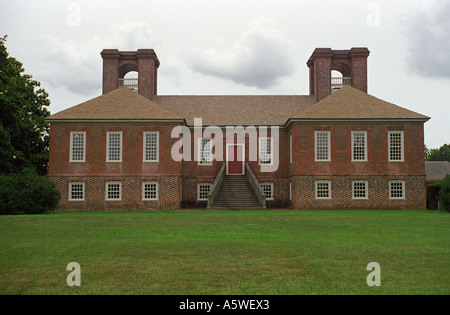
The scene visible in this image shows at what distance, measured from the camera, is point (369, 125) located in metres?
32.8

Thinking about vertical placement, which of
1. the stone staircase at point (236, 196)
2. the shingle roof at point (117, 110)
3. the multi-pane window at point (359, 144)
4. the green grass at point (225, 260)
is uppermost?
the shingle roof at point (117, 110)

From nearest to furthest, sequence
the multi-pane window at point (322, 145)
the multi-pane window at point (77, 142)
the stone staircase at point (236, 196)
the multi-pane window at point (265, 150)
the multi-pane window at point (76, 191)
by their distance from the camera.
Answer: the stone staircase at point (236, 196) → the multi-pane window at point (76, 191) → the multi-pane window at point (322, 145) → the multi-pane window at point (77, 142) → the multi-pane window at point (265, 150)

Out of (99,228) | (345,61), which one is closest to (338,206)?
(345,61)

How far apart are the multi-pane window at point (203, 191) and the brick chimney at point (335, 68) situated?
512 inches

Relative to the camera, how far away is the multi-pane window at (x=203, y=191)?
3572cm

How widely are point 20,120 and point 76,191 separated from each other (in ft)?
25.8

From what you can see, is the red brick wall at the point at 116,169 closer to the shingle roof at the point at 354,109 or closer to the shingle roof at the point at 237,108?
the shingle roof at the point at 237,108

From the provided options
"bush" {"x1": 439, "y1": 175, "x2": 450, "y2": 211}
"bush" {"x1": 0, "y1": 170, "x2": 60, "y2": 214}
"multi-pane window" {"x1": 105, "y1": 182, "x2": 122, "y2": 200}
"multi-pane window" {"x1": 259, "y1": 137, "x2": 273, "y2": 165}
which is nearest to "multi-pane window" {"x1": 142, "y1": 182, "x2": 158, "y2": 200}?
"multi-pane window" {"x1": 105, "y1": 182, "x2": 122, "y2": 200}

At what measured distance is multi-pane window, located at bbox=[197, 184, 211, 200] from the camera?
35.7 metres

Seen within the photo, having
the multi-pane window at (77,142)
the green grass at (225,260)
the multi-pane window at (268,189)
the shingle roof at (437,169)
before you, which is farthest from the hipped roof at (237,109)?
the shingle roof at (437,169)

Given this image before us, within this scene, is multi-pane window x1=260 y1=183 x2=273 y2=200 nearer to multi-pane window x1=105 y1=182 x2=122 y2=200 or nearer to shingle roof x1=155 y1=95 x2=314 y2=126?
shingle roof x1=155 y1=95 x2=314 y2=126

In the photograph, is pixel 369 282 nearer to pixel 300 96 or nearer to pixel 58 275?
pixel 58 275

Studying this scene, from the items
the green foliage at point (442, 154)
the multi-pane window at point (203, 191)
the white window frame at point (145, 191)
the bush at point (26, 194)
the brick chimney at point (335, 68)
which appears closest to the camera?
the bush at point (26, 194)
